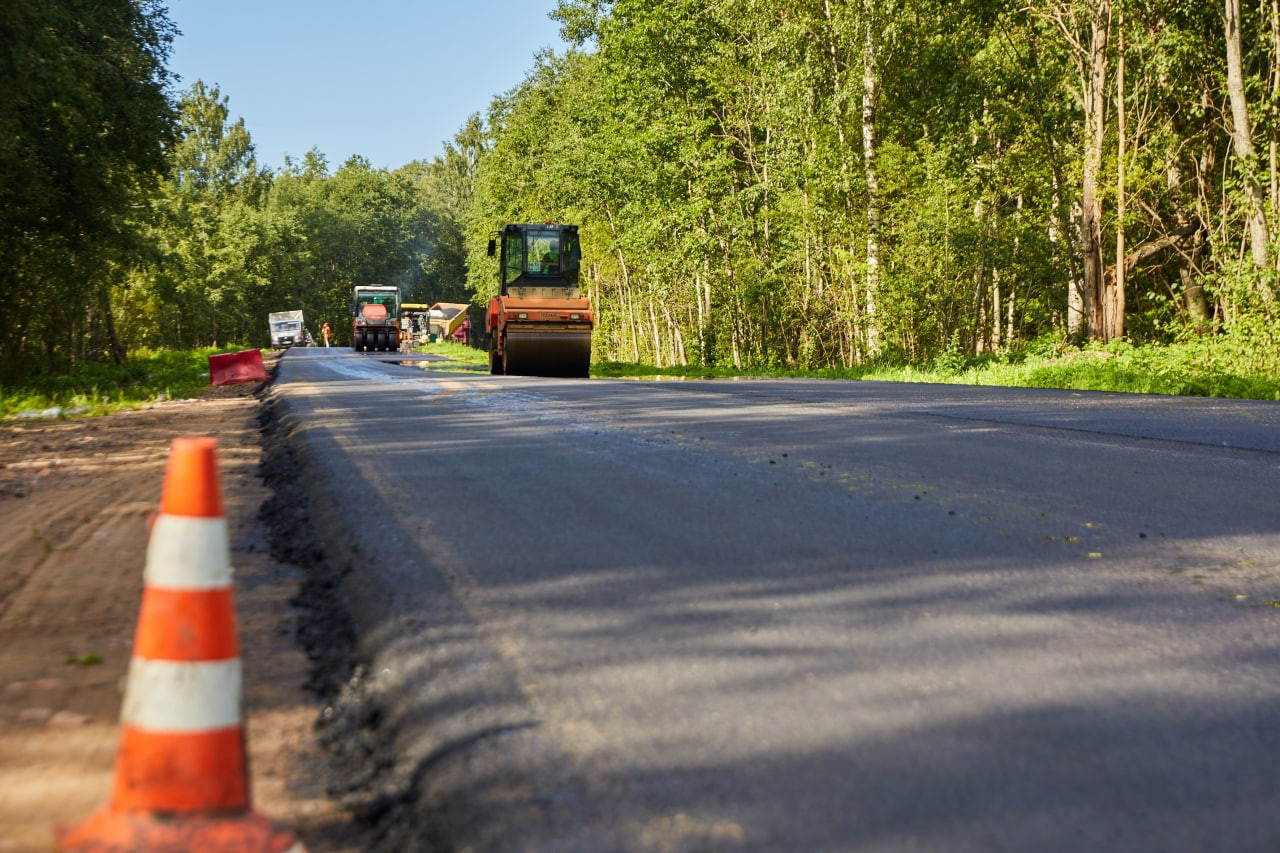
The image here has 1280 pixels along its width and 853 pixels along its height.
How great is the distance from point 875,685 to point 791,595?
976 millimetres

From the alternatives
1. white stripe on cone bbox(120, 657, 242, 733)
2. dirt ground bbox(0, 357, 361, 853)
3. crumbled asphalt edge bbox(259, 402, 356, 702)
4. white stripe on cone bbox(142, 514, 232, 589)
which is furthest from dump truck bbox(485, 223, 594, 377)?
white stripe on cone bbox(120, 657, 242, 733)

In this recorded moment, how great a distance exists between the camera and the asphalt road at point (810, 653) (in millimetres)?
2410

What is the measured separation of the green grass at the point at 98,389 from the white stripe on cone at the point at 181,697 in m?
14.6

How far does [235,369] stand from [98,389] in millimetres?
3551

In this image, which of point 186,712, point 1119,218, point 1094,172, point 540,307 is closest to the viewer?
point 186,712

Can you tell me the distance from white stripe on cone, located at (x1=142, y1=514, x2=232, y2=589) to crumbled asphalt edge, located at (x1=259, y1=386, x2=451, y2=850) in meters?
0.61

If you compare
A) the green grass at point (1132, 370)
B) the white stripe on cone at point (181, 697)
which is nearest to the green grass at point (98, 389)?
the green grass at point (1132, 370)

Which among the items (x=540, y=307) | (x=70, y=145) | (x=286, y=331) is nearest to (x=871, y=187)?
(x=540, y=307)

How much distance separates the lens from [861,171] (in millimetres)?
28391

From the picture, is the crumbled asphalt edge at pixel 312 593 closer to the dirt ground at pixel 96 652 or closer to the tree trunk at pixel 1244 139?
the dirt ground at pixel 96 652

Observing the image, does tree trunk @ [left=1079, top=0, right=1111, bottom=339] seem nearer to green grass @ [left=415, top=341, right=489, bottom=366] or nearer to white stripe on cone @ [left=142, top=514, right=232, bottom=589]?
green grass @ [left=415, top=341, right=489, bottom=366]

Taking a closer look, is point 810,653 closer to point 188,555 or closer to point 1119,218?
point 188,555

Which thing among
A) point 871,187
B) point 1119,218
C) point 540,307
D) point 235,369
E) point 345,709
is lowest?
point 345,709

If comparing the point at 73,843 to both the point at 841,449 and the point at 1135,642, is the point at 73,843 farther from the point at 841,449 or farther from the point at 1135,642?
the point at 841,449
